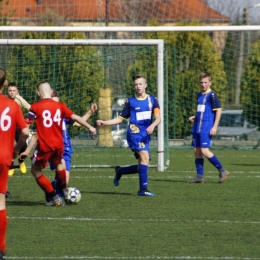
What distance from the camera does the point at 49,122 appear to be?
945 centimetres

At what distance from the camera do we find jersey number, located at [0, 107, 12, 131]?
6402 mm

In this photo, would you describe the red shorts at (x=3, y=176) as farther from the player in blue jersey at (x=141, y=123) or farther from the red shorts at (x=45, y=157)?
the player in blue jersey at (x=141, y=123)

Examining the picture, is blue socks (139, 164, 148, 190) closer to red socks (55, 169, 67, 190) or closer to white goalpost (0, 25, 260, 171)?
red socks (55, 169, 67, 190)

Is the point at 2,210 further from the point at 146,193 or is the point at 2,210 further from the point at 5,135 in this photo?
the point at 146,193

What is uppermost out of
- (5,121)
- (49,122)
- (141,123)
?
(5,121)

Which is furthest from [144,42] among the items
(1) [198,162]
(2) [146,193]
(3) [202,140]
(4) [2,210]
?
(4) [2,210]

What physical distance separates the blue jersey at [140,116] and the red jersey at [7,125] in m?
4.59

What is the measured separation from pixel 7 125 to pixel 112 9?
18039 mm

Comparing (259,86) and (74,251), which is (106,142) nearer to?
(259,86)

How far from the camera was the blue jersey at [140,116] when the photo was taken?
36.0 feet

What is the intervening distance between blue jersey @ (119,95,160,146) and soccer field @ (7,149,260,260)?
869 mm

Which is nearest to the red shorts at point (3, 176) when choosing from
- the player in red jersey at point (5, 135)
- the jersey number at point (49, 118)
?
the player in red jersey at point (5, 135)

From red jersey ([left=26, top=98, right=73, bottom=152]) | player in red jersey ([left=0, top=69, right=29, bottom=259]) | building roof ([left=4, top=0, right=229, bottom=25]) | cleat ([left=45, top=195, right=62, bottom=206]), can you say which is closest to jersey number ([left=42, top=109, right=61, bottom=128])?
red jersey ([left=26, top=98, right=73, bottom=152])

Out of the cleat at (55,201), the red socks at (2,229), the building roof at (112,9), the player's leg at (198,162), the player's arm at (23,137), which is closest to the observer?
the red socks at (2,229)
